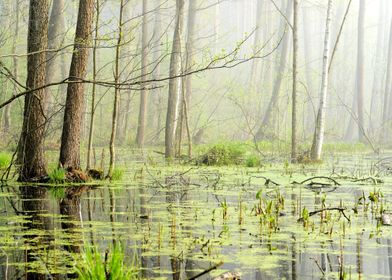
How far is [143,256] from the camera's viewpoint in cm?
431

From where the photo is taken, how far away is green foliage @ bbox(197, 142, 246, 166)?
1359 cm

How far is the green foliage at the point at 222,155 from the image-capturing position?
44.6ft

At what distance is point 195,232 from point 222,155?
27.4 ft

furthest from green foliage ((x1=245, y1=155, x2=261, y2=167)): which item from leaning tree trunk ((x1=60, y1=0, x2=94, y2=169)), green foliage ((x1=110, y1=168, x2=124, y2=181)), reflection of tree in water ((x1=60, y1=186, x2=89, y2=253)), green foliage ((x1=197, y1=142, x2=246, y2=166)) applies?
reflection of tree in water ((x1=60, y1=186, x2=89, y2=253))

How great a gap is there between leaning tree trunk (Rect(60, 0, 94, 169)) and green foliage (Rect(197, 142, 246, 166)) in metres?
4.44

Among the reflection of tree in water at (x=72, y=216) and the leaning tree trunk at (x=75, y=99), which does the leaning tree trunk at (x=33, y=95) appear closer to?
the leaning tree trunk at (x=75, y=99)

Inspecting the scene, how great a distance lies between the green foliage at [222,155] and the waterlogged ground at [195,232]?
4.61m

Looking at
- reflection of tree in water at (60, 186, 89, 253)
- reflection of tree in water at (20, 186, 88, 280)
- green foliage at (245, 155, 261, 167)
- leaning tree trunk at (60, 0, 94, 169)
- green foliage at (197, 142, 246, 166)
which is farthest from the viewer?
green foliage at (197, 142, 246, 166)

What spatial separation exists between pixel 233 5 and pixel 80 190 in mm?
49638

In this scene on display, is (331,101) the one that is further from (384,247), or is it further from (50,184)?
(384,247)

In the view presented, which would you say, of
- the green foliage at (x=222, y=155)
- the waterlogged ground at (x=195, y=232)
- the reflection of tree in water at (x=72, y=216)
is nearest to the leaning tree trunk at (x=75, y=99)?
the reflection of tree in water at (x=72, y=216)

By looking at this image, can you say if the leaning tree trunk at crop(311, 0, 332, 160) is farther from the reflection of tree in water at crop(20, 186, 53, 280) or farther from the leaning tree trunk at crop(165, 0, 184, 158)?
the reflection of tree in water at crop(20, 186, 53, 280)

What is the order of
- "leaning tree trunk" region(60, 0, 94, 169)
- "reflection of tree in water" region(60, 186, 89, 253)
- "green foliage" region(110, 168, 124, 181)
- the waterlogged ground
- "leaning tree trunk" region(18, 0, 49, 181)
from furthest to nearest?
"green foliage" region(110, 168, 124, 181)
"leaning tree trunk" region(60, 0, 94, 169)
"leaning tree trunk" region(18, 0, 49, 181)
"reflection of tree in water" region(60, 186, 89, 253)
the waterlogged ground

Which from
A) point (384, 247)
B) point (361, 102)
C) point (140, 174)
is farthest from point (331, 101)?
point (384, 247)
